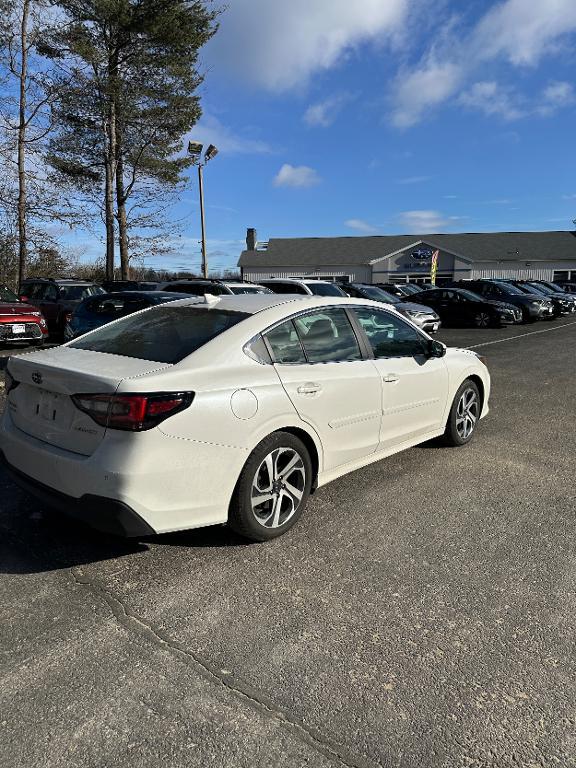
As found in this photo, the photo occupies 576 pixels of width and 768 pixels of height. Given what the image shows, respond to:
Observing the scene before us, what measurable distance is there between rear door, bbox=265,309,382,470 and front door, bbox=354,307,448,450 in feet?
0.53

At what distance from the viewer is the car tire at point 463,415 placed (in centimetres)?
545

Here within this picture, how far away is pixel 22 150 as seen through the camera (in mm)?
22953

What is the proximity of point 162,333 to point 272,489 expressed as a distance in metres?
1.29

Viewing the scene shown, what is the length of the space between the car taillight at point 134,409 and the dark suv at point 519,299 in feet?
67.9

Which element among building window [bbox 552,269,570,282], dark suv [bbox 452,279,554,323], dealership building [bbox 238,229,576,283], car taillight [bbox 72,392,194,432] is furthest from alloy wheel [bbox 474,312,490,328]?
building window [bbox 552,269,570,282]

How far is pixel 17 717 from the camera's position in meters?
2.20

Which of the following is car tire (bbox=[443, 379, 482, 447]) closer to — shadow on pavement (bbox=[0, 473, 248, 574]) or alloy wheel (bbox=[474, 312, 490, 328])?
shadow on pavement (bbox=[0, 473, 248, 574])

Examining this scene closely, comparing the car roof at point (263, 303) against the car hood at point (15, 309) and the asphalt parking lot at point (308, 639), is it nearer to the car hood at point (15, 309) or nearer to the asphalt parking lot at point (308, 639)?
the asphalt parking lot at point (308, 639)

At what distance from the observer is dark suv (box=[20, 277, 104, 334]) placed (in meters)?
14.5

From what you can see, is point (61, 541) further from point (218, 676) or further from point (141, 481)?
point (218, 676)

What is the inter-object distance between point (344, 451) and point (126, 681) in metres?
2.15

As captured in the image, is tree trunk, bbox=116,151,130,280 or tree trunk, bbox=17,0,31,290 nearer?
tree trunk, bbox=17,0,31,290

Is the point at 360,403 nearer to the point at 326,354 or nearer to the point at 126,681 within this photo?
the point at 326,354

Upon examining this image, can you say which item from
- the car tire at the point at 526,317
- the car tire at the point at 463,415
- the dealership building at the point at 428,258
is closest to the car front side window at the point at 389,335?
the car tire at the point at 463,415
